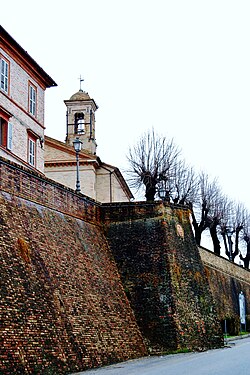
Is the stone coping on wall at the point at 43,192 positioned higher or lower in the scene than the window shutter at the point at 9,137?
lower

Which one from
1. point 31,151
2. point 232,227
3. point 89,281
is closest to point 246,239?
point 232,227

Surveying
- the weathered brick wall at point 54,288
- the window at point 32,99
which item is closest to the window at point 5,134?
the window at point 32,99

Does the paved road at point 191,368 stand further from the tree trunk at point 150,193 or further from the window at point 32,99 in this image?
the tree trunk at point 150,193

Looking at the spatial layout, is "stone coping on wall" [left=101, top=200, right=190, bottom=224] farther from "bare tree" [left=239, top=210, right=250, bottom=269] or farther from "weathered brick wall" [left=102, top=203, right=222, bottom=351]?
"bare tree" [left=239, top=210, right=250, bottom=269]

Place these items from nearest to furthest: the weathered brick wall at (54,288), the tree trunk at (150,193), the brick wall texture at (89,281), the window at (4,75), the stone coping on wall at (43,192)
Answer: the weathered brick wall at (54,288) < the brick wall texture at (89,281) < the stone coping on wall at (43,192) < the window at (4,75) < the tree trunk at (150,193)

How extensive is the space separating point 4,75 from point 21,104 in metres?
2.51

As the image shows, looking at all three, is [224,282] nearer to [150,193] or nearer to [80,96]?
[150,193]

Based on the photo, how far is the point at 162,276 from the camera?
24.6 m

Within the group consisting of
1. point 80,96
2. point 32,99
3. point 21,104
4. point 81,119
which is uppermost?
point 80,96

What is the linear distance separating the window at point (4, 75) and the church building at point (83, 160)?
1573 centimetres

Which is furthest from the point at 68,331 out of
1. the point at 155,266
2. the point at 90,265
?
the point at 155,266

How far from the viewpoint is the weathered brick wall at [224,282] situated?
4306cm

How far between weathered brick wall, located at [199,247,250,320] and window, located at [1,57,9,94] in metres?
16.8

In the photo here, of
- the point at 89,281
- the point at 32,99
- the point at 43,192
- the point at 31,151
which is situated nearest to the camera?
the point at 43,192
